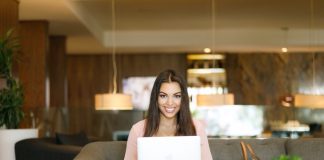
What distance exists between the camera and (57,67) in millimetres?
10695

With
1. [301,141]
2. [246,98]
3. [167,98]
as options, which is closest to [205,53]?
[246,98]

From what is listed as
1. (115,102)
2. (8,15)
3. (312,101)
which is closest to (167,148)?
(115,102)

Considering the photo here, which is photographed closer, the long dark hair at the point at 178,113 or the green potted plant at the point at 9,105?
the long dark hair at the point at 178,113

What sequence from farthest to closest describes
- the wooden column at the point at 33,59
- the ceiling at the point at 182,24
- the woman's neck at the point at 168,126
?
the wooden column at the point at 33,59 → the ceiling at the point at 182,24 → the woman's neck at the point at 168,126

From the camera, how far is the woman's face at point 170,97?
326cm

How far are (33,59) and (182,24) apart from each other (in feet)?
9.25

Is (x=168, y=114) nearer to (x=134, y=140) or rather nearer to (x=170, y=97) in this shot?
(x=170, y=97)

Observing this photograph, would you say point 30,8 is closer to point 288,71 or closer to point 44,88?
point 44,88

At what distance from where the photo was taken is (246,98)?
13.1 metres

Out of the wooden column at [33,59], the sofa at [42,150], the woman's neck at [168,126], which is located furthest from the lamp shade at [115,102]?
the woman's neck at [168,126]

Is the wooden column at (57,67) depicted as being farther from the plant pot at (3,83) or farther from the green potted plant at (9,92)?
the green potted plant at (9,92)

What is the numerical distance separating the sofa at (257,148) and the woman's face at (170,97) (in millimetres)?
1076

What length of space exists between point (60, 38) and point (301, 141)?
685 cm

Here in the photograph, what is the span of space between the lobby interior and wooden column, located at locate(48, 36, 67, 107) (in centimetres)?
2
